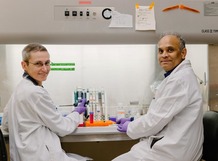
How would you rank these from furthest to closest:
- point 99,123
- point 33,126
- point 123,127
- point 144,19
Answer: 1. point 144,19
2. point 99,123
3. point 123,127
4. point 33,126

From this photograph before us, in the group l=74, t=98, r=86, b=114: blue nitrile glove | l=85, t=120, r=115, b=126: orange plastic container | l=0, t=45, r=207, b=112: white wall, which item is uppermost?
l=0, t=45, r=207, b=112: white wall

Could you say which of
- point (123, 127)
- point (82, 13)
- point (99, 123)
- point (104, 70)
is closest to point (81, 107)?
point (99, 123)

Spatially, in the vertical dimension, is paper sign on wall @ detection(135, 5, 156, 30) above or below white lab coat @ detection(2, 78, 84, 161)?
above

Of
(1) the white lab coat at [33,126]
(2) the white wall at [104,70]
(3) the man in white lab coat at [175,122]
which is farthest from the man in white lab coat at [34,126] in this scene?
(2) the white wall at [104,70]

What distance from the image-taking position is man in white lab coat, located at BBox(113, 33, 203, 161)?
170 cm

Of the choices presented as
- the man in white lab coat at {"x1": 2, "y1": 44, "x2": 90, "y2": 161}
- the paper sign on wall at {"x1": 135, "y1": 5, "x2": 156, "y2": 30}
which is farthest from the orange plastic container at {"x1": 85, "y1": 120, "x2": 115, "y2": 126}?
the paper sign on wall at {"x1": 135, "y1": 5, "x2": 156, "y2": 30}

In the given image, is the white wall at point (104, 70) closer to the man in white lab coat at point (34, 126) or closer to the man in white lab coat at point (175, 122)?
the man in white lab coat at point (34, 126)

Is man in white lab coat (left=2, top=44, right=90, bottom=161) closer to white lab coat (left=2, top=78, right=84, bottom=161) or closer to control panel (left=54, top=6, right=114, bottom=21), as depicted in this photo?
white lab coat (left=2, top=78, right=84, bottom=161)

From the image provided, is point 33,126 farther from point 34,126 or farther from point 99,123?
point 99,123

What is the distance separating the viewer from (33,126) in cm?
186

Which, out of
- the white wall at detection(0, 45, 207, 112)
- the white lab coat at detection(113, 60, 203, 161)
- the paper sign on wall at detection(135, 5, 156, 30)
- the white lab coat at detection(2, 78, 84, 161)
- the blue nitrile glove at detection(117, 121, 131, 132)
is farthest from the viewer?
the white wall at detection(0, 45, 207, 112)

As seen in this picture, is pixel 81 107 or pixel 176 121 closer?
pixel 176 121

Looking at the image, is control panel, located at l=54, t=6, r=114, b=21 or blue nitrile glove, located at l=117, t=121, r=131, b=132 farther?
control panel, located at l=54, t=6, r=114, b=21

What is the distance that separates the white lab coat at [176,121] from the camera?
1.70 metres
